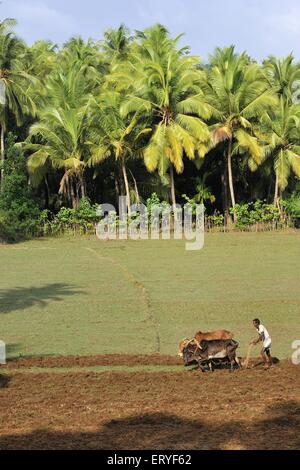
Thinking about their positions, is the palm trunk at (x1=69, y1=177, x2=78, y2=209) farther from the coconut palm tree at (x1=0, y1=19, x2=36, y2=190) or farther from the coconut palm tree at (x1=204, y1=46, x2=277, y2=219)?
the coconut palm tree at (x1=204, y1=46, x2=277, y2=219)

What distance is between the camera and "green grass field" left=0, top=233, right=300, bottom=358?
18859mm

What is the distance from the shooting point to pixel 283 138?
42.5 metres

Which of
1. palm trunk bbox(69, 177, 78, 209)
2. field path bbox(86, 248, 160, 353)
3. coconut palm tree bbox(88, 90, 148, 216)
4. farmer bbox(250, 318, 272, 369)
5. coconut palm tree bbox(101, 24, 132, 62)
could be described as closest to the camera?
farmer bbox(250, 318, 272, 369)

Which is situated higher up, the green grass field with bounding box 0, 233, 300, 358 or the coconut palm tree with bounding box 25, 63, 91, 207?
the coconut palm tree with bounding box 25, 63, 91, 207

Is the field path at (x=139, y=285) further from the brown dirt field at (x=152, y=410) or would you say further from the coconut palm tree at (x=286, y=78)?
the coconut palm tree at (x=286, y=78)

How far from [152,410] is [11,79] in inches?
1298

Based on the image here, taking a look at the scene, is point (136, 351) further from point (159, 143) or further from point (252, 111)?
point (252, 111)

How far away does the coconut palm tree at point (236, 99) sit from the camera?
137 ft

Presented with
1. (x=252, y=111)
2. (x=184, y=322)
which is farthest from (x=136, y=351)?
(x=252, y=111)

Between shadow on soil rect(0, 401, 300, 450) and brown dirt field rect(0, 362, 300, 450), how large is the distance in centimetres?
1

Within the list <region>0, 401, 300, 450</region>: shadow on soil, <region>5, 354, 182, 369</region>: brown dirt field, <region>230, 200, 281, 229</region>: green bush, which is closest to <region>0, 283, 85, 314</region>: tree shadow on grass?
<region>5, 354, 182, 369</region>: brown dirt field

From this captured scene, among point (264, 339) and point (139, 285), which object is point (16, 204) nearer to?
point (139, 285)
